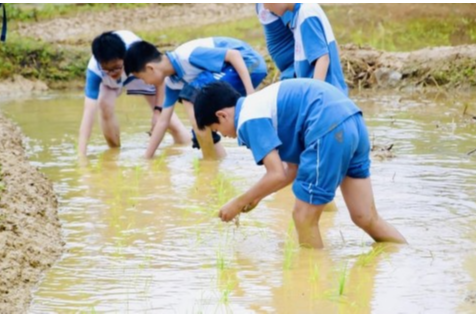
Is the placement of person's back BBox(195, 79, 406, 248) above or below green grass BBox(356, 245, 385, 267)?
above

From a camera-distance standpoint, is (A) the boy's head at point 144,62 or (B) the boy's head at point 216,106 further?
(A) the boy's head at point 144,62

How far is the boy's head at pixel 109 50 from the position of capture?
298 inches

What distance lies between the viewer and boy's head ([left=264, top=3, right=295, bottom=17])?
19.8 ft

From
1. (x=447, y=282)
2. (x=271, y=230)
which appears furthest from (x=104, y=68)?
(x=447, y=282)

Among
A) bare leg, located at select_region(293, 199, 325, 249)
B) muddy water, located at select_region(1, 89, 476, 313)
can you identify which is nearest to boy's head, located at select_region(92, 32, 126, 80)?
muddy water, located at select_region(1, 89, 476, 313)

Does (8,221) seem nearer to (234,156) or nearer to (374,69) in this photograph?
(234,156)

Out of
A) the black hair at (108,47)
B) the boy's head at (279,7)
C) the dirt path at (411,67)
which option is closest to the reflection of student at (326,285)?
the boy's head at (279,7)

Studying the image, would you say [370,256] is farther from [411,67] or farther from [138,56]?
[411,67]

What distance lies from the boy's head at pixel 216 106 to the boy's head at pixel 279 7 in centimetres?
131

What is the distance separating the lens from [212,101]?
486 cm

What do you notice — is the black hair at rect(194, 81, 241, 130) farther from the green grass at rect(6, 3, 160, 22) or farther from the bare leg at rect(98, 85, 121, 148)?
the green grass at rect(6, 3, 160, 22)

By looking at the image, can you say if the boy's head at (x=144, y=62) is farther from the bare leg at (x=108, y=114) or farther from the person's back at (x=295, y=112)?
the person's back at (x=295, y=112)

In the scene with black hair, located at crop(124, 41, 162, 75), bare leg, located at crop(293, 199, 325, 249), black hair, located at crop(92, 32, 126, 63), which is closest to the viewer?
bare leg, located at crop(293, 199, 325, 249)

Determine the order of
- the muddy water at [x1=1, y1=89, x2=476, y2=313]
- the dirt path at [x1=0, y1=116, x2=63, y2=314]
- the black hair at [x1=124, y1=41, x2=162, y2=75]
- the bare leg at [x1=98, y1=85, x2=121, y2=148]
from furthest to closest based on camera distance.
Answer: the bare leg at [x1=98, y1=85, x2=121, y2=148] < the black hair at [x1=124, y1=41, x2=162, y2=75] < the dirt path at [x1=0, y1=116, x2=63, y2=314] < the muddy water at [x1=1, y1=89, x2=476, y2=313]
